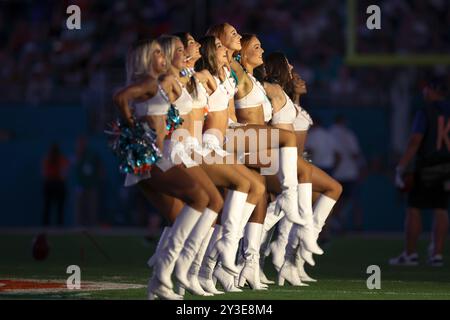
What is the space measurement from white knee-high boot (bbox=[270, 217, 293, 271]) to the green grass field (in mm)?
414

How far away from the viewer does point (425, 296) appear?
474 inches

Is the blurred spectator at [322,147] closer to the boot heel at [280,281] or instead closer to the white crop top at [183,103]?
the boot heel at [280,281]

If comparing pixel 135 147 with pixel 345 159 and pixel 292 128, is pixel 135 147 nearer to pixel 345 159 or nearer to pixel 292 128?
pixel 292 128

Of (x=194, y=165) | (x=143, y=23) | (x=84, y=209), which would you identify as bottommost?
(x=84, y=209)

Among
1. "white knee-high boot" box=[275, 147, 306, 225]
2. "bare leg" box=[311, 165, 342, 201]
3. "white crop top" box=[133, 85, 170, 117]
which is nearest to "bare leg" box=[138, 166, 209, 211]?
"white crop top" box=[133, 85, 170, 117]

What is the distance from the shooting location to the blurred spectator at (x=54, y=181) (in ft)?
87.1

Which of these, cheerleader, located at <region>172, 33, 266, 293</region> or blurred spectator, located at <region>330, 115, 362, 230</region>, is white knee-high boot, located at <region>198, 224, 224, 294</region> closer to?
cheerleader, located at <region>172, 33, 266, 293</region>

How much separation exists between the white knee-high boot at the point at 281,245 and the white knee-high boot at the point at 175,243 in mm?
2923

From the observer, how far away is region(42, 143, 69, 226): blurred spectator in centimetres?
2655

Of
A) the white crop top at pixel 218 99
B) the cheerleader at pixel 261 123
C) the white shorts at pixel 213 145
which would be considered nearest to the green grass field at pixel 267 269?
the cheerleader at pixel 261 123

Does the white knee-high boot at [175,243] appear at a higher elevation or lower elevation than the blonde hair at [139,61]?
lower

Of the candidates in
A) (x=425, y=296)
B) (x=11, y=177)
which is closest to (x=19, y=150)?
(x=11, y=177)
